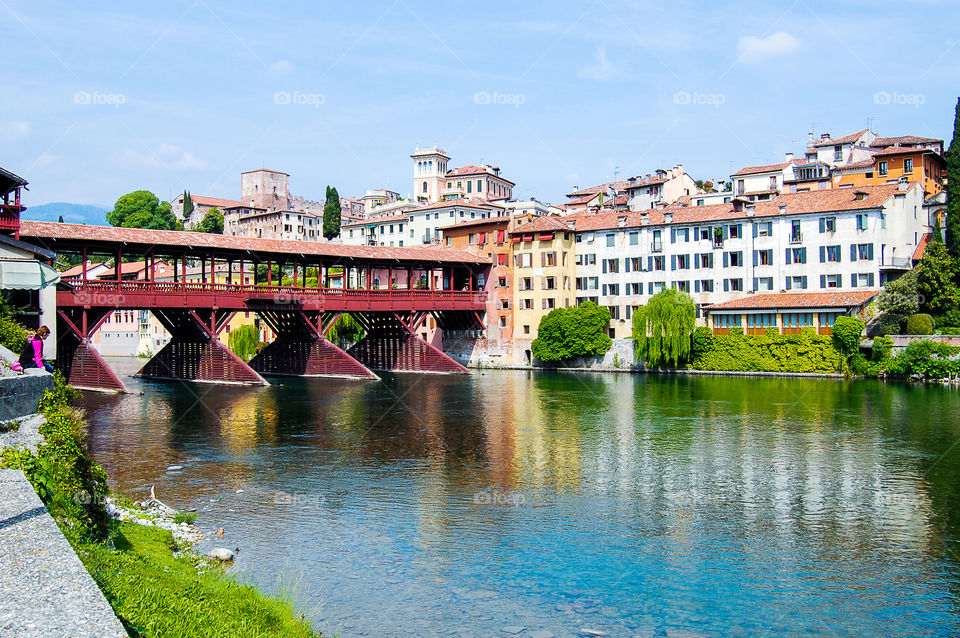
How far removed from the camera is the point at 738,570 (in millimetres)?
16750

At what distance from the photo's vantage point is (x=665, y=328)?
62.9 meters

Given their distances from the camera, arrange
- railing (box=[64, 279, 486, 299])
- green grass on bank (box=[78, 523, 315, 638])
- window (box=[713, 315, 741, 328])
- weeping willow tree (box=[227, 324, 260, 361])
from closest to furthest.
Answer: green grass on bank (box=[78, 523, 315, 638]) → railing (box=[64, 279, 486, 299]) → window (box=[713, 315, 741, 328]) → weeping willow tree (box=[227, 324, 260, 361])

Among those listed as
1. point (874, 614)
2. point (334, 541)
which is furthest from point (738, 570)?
point (334, 541)

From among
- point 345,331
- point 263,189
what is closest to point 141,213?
point 263,189

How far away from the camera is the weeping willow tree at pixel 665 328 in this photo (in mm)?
62344

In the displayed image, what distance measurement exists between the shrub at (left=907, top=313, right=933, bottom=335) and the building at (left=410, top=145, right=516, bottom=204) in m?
67.8

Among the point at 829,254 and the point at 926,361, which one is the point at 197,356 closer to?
the point at 829,254

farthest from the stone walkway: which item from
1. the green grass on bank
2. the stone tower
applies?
the stone tower

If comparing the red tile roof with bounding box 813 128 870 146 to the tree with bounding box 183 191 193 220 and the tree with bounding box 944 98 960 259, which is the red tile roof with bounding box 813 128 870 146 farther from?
the tree with bounding box 183 191 193 220

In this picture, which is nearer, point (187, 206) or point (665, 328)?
point (665, 328)

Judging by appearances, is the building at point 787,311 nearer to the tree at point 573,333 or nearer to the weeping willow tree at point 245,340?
the tree at point 573,333

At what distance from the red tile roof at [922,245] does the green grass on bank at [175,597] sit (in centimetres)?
5764

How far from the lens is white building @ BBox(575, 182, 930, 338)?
5881 centimetres

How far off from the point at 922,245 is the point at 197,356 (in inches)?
2093
